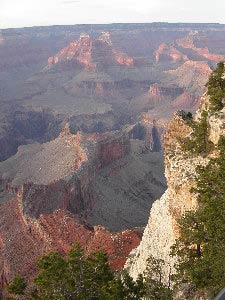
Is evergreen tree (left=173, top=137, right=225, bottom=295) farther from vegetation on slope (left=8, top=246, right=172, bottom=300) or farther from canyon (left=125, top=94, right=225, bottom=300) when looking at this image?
vegetation on slope (left=8, top=246, right=172, bottom=300)

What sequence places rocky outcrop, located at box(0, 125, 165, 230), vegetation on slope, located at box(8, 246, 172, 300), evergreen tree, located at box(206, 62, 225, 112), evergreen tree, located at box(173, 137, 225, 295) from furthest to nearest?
rocky outcrop, located at box(0, 125, 165, 230), evergreen tree, located at box(206, 62, 225, 112), vegetation on slope, located at box(8, 246, 172, 300), evergreen tree, located at box(173, 137, 225, 295)

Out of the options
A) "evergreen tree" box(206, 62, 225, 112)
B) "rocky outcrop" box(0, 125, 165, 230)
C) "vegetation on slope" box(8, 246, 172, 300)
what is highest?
"evergreen tree" box(206, 62, 225, 112)

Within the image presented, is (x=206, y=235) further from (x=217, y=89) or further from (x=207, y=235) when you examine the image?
(x=217, y=89)

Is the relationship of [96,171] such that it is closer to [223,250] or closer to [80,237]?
[80,237]

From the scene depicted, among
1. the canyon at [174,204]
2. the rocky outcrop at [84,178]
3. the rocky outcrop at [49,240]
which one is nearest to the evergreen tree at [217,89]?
the canyon at [174,204]

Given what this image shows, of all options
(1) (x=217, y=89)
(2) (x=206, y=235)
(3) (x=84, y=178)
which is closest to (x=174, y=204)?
(2) (x=206, y=235)

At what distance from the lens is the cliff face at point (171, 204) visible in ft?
98.4

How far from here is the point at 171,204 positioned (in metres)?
31.7

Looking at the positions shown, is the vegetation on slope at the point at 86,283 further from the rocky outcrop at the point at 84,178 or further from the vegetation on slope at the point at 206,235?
the rocky outcrop at the point at 84,178

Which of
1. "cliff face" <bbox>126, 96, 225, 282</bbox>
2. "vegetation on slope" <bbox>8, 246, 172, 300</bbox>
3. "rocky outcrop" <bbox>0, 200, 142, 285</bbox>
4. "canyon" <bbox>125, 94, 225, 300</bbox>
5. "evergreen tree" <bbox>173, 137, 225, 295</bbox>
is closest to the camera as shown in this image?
"evergreen tree" <bbox>173, 137, 225, 295</bbox>

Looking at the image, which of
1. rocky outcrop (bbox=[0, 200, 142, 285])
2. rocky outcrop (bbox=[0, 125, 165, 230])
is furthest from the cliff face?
rocky outcrop (bbox=[0, 125, 165, 230])

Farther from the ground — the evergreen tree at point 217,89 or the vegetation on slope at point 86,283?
the evergreen tree at point 217,89

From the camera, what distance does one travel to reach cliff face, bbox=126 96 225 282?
29984mm

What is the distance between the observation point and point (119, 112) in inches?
7712
